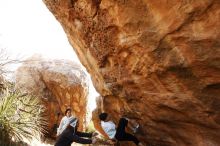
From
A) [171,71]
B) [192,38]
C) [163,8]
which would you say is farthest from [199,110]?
[163,8]

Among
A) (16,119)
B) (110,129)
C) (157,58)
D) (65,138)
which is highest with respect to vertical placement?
(157,58)

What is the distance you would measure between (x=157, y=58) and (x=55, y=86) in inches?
497

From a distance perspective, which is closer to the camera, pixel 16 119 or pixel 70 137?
pixel 70 137

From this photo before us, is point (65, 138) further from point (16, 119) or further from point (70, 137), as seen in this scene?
point (16, 119)

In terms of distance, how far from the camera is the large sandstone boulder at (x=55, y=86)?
61.8 feet

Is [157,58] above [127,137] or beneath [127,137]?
above

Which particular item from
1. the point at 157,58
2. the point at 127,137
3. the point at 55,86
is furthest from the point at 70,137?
the point at 55,86

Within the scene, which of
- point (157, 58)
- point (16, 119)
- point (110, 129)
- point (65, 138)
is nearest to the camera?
point (157, 58)

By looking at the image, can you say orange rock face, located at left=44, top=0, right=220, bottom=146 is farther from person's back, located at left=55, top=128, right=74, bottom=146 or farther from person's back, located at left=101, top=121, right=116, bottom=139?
person's back, located at left=55, top=128, right=74, bottom=146

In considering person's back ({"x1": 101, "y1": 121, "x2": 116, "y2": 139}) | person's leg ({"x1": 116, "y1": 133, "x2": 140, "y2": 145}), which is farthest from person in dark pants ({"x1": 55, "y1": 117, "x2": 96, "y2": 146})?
person's leg ({"x1": 116, "y1": 133, "x2": 140, "y2": 145})

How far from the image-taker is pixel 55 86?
63.2 feet

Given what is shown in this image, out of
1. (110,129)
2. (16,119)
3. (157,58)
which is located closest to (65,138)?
(110,129)

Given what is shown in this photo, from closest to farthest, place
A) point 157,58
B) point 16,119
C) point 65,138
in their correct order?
point 157,58
point 65,138
point 16,119

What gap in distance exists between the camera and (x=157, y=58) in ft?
24.3
